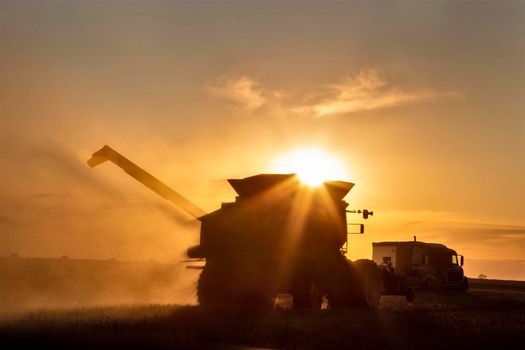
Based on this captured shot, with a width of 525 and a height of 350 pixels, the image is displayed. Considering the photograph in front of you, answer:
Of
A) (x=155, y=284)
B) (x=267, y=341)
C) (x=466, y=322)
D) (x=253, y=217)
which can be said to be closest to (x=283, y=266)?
(x=253, y=217)

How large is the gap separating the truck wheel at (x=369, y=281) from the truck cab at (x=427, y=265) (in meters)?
19.5

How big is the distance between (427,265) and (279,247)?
26.3 meters

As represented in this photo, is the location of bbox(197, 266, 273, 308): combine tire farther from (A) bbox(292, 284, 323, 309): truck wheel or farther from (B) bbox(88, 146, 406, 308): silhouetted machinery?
(A) bbox(292, 284, 323, 309): truck wheel

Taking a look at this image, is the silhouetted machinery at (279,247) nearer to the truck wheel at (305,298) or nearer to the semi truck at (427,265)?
the truck wheel at (305,298)

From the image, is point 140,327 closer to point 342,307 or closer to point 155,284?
point 342,307

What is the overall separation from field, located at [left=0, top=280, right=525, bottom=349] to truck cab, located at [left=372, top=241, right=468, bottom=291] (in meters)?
24.4

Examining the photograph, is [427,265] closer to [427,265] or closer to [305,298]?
[427,265]

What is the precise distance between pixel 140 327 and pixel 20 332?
10.9ft

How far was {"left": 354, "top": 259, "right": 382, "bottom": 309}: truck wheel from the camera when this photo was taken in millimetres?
29625

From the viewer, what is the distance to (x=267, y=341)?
17.8 metres

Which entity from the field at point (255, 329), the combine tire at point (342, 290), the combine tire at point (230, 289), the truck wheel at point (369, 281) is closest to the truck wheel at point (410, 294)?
the truck wheel at point (369, 281)

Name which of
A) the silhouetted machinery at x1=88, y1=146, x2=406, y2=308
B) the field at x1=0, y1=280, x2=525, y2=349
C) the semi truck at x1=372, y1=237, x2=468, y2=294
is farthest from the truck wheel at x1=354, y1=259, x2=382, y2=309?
the semi truck at x1=372, y1=237, x2=468, y2=294

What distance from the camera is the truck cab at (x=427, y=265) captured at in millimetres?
51469

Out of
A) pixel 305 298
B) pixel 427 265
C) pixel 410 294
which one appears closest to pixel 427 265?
pixel 427 265
